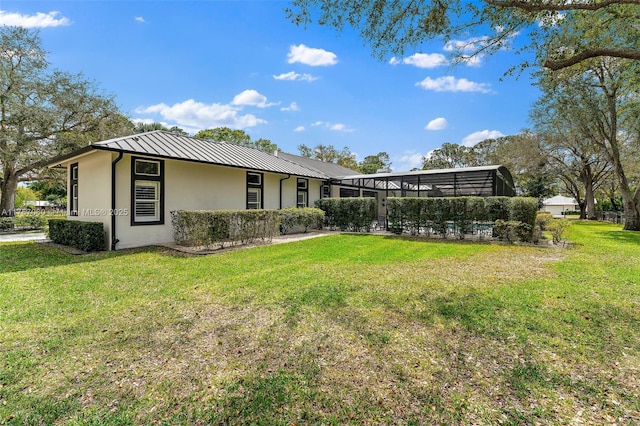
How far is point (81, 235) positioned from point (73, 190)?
4145mm

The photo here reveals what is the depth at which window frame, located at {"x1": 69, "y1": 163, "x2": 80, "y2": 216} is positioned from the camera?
11188 mm

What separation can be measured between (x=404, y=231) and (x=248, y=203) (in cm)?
710

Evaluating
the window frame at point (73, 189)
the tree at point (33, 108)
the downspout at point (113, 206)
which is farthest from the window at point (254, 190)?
the tree at point (33, 108)

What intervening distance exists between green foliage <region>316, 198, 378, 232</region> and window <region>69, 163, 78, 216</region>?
1045 cm

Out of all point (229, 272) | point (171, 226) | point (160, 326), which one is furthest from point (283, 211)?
point (160, 326)

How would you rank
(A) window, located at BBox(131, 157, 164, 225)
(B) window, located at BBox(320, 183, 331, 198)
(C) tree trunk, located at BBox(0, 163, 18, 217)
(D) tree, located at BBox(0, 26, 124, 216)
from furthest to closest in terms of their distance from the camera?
(C) tree trunk, located at BBox(0, 163, 18, 217), (B) window, located at BBox(320, 183, 331, 198), (D) tree, located at BBox(0, 26, 124, 216), (A) window, located at BBox(131, 157, 164, 225)

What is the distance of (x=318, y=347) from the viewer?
310 centimetres

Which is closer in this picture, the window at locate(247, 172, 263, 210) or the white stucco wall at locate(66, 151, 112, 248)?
the white stucco wall at locate(66, 151, 112, 248)

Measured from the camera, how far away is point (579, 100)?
54.9 feet

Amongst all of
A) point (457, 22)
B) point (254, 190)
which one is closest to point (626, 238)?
point (457, 22)

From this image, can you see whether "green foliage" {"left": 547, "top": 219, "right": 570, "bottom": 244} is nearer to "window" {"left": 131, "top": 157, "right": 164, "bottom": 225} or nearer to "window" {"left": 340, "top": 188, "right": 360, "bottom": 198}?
"window" {"left": 340, "top": 188, "right": 360, "bottom": 198}

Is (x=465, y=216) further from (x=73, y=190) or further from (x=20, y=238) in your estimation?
(x=20, y=238)

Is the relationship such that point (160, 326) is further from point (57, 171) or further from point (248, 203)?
point (57, 171)

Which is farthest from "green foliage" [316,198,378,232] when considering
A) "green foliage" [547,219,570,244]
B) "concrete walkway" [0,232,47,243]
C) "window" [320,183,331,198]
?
"concrete walkway" [0,232,47,243]
